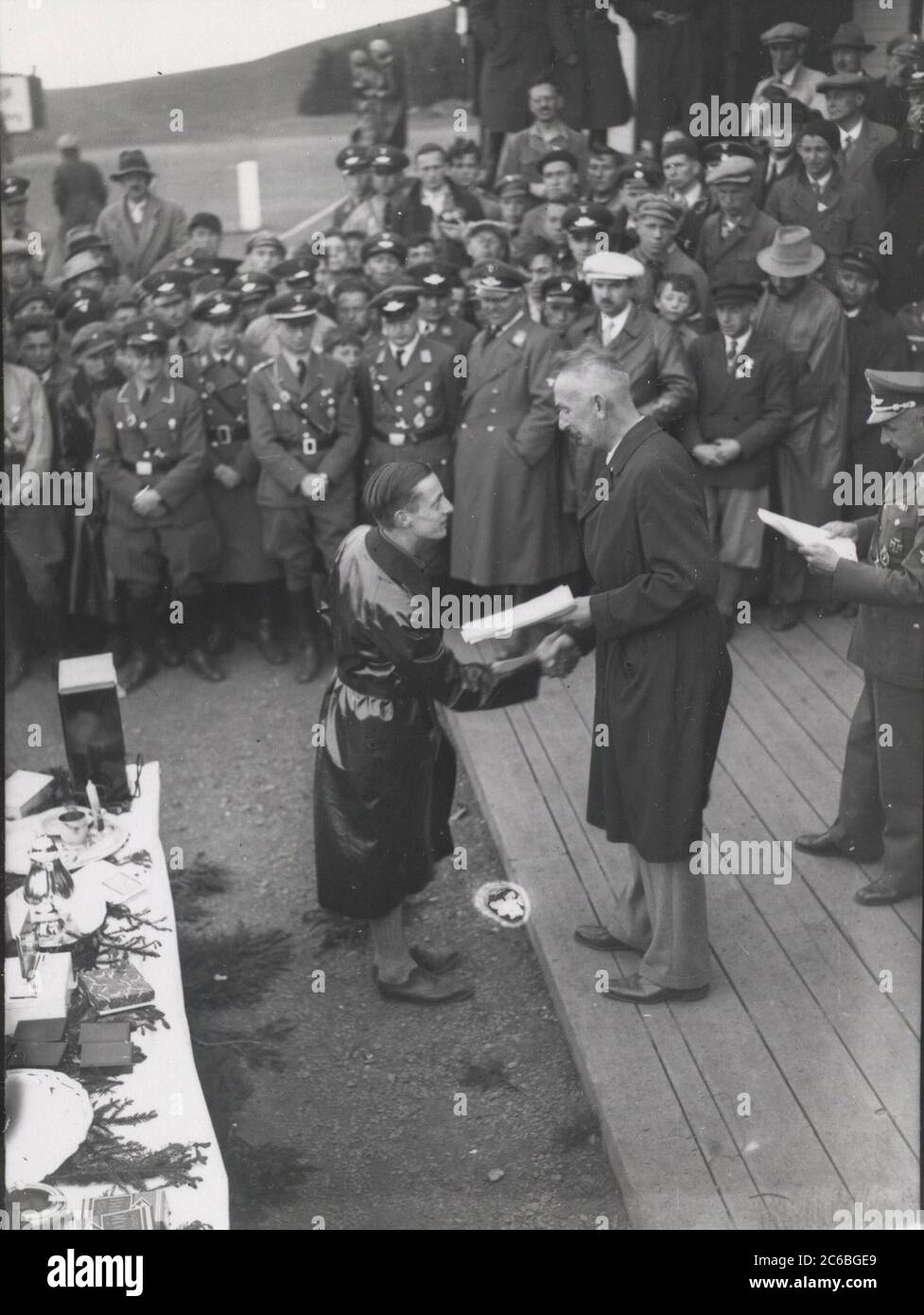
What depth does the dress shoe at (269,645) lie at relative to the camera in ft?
23.9

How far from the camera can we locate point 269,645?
7.36 m

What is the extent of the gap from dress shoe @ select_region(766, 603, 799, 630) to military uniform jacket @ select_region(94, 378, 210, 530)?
2694 millimetres

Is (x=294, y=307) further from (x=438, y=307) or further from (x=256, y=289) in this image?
(x=256, y=289)

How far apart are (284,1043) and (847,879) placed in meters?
1.99

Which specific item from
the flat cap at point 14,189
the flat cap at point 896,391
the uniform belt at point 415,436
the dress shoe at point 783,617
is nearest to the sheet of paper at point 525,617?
the flat cap at point 896,391

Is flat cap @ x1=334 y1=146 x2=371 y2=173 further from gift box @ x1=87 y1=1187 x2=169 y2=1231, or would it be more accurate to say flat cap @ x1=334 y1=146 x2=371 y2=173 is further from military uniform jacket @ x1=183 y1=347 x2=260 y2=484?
gift box @ x1=87 y1=1187 x2=169 y2=1231

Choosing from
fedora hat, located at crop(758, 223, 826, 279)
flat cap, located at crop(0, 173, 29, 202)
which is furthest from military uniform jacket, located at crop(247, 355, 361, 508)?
fedora hat, located at crop(758, 223, 826, 279)

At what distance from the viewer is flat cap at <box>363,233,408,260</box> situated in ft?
26.8

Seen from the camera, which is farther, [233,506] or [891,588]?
[233,506]

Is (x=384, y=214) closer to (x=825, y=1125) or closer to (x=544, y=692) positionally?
(x=544, y=692)

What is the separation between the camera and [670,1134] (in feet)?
14.0

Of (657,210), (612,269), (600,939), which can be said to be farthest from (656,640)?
(657,210)

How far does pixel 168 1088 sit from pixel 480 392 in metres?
4.01
